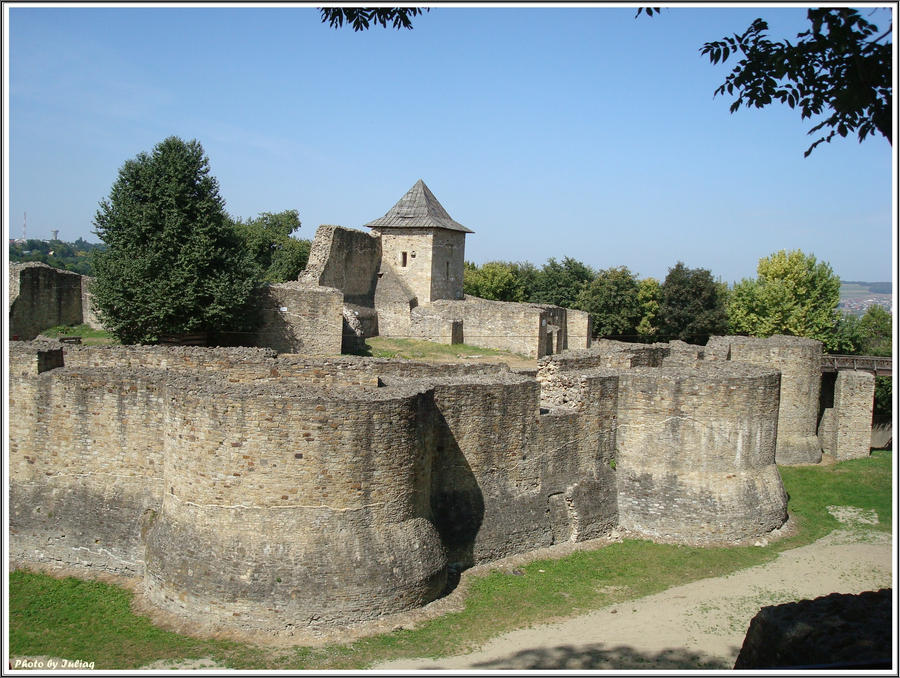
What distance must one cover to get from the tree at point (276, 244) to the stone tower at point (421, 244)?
286 inches

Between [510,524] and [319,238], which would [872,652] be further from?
[319,238]

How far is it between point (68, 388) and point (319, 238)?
14.6m

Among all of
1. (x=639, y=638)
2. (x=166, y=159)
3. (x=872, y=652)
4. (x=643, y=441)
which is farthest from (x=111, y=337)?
(x=872, y=652)

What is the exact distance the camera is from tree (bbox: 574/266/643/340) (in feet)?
148

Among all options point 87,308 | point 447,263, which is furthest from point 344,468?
point 447,263

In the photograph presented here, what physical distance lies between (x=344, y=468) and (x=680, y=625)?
18.3 feet

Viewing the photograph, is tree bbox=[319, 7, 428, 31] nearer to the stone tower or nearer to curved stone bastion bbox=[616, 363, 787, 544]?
curved stone bastion bbox=[616, 363, 787, 544]

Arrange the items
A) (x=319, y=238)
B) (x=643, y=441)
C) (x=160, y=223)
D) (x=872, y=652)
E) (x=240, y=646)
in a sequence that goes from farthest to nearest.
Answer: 1. (x=319, y=238)
2. (x=160, y=223)
3. (x=643, y=441)
4. (x=240, y=646)
5. (x=872, y=652)

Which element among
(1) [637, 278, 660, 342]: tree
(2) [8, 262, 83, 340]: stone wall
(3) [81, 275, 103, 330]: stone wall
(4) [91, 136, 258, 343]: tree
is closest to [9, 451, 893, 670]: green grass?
(4) [91, 136, 258, 343]: tree

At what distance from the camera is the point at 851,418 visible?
25.0 meters

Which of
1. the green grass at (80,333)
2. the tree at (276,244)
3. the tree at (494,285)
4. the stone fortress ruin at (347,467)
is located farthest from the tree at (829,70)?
the tree at (494,285)

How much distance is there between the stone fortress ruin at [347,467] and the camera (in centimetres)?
1153

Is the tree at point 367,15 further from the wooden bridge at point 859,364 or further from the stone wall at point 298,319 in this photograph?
the wooden bridge at point 859,364

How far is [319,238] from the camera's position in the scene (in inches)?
1073
